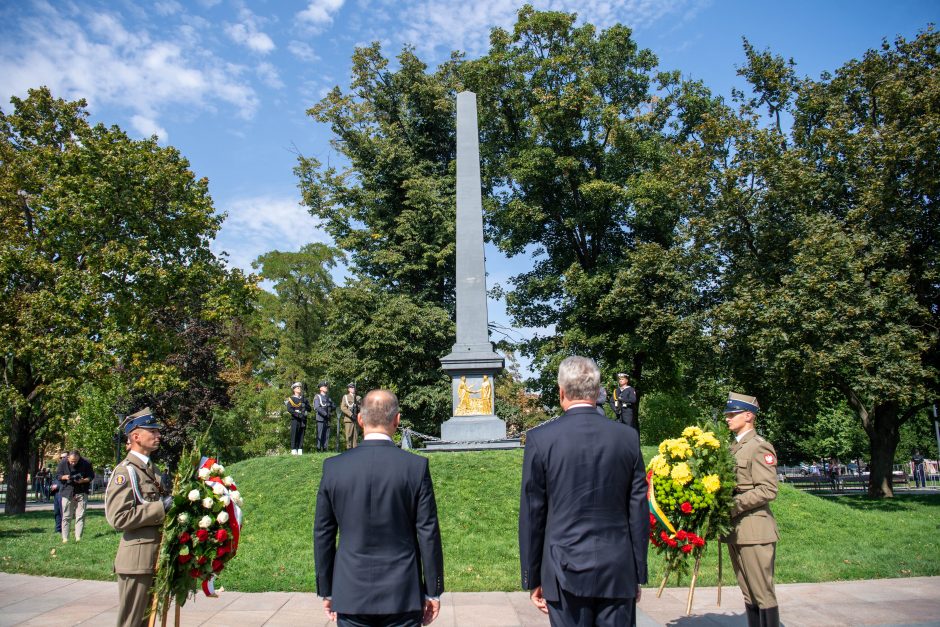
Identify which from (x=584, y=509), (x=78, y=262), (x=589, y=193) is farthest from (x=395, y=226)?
(x=584, y=509)

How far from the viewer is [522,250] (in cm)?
3109

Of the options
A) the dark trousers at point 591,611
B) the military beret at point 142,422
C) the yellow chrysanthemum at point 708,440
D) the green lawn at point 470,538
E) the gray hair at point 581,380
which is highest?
the gray hair at point 581,380

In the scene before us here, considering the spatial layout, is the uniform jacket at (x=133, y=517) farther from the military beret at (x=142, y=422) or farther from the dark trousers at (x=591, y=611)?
the dark trousers at (x=591, y=611)

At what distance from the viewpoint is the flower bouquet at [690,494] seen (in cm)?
564

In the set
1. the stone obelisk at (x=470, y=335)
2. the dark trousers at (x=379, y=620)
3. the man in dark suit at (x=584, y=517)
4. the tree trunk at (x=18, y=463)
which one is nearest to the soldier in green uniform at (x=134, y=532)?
the dark trousers at (x=379, y=620)

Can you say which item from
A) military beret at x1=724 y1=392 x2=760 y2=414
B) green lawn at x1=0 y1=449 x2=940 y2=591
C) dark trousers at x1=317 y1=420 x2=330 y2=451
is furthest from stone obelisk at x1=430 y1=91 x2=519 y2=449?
military beret at x1=724 y1=392 x2=760 y2=414

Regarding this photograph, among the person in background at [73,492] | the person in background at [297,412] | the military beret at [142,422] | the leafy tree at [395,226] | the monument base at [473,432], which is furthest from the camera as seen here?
the leafy tree at [395,226]

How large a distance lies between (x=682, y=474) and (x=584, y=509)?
8.87 feet

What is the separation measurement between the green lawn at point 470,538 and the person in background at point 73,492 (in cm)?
42

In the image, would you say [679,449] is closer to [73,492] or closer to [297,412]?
[73,492]

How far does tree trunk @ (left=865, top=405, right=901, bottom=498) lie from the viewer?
2092 cm

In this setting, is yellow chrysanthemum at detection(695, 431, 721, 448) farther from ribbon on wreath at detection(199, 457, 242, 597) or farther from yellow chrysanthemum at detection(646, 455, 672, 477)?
ribbon on wreath at detection(199, 457, 242, 597)

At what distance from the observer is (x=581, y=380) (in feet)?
12.1

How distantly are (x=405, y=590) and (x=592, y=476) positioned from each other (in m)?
1.20
